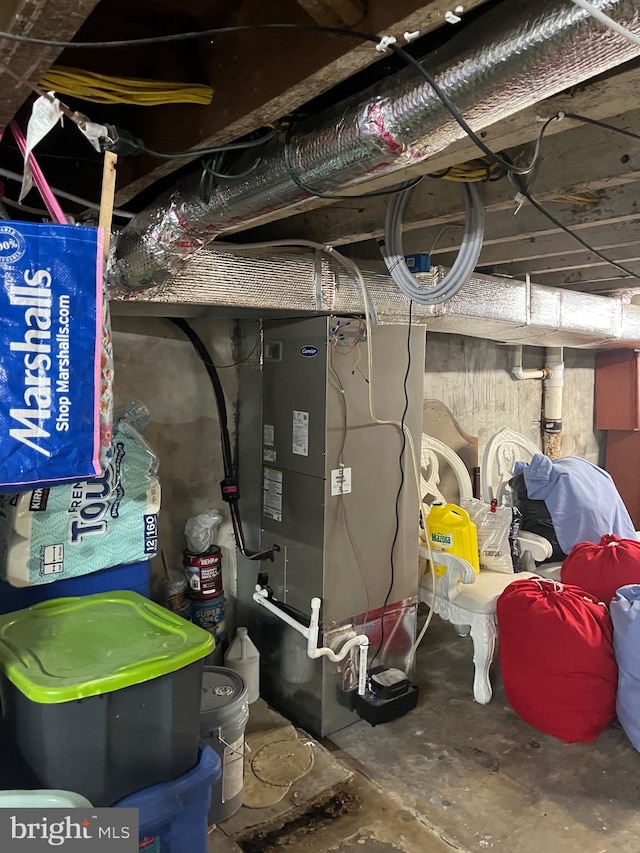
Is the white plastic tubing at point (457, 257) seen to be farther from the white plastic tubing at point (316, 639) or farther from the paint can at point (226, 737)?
the paint can at point (226, 737)

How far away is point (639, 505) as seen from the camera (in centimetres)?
510

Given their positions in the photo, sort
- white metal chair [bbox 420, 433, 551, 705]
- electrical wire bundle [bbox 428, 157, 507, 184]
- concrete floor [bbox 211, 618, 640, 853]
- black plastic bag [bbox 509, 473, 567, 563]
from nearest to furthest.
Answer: electrical wire bundle [bbox 428, 157, 507, 184] < concrete floor [bbox 211, 618, 640, 853] < white metal chair [bbox 420, 433, 551, 705] < black plastic bag [bbox 509, 473, 567, 563]

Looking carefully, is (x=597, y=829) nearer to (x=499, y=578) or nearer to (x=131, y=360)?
(x=499, y=578)

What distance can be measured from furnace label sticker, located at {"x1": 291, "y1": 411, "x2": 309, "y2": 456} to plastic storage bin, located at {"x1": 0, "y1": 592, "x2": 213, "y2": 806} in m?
1.07

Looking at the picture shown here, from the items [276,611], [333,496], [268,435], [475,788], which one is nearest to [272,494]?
[268,435]

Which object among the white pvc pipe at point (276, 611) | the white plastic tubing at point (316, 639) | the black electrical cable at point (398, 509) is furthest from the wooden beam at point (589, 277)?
the white pvc pipe at point (276, 611)

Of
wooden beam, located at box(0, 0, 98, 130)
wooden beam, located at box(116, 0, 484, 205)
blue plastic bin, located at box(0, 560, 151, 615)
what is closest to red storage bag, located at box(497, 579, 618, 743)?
blue plastic bin, located at box(0, 560, 151, 615)

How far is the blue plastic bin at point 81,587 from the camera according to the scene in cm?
203

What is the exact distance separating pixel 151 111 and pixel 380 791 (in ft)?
8.01

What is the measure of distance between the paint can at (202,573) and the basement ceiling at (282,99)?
1.51 meters

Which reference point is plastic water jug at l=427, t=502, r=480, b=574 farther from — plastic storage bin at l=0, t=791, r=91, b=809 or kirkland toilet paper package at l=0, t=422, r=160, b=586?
plastic storage bin at l=0, t=791, r=91, b=809

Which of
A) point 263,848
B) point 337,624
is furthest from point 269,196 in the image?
point 263,848

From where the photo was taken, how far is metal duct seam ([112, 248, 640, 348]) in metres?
2.23

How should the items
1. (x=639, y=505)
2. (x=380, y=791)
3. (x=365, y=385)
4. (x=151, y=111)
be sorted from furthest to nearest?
1. (x=639, y=505)
2. (x=365, y=385)
3. (x=380, y=791)
4. (x=151, y=111)
